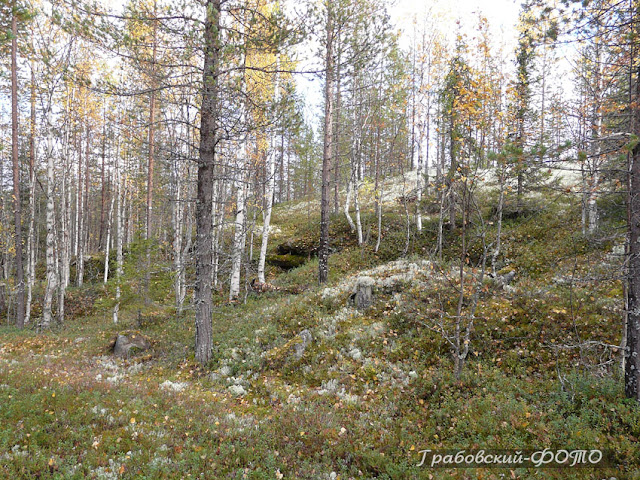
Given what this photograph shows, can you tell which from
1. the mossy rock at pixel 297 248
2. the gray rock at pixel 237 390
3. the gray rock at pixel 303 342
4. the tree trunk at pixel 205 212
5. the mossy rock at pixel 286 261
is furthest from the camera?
the mossy rock at pixel 297 248

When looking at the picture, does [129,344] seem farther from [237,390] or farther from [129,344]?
[237,390]

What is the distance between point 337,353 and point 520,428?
4.54 m

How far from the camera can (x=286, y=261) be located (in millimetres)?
20641

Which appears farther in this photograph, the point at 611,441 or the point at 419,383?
the point at 419,383

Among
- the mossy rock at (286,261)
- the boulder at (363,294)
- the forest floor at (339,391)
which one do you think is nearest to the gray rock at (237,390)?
the forest floor at (339,391)

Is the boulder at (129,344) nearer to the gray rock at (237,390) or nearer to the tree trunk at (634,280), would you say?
the gray rock at (237,390)

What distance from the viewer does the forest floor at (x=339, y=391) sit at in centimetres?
479

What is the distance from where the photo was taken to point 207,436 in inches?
214

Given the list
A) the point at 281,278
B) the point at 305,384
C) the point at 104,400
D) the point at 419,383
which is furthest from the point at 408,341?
the point at 281,278

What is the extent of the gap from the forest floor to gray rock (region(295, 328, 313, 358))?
0.06 m

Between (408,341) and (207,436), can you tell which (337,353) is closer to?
(408,341)

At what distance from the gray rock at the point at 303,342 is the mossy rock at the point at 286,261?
1047 cm

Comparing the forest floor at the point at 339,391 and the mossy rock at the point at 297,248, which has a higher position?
the mossy rock at the point at 297,248

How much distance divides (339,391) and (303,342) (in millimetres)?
2265
